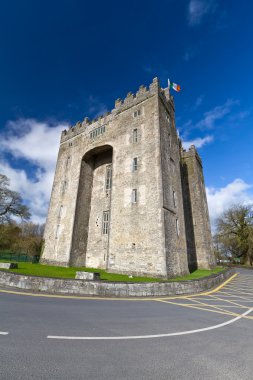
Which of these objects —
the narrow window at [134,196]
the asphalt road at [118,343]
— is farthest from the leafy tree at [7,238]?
the asphalt road at [118,343]

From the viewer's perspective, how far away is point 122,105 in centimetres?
2581

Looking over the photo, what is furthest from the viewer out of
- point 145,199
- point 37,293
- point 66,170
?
point 66,170

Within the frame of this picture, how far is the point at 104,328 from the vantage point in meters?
5.57

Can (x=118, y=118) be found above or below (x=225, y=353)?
above

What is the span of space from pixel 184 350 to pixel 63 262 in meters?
20.9

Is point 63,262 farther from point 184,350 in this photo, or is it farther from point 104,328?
point 184,350

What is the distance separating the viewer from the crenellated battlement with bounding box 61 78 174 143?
921 inches

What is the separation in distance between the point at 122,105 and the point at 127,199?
12.8m

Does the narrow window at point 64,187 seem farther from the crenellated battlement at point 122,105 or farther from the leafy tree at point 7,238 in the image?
the leafy tree at point 7,238

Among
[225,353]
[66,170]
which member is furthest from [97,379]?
[66,170]

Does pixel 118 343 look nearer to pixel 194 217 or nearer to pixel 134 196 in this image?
pixel 134 196

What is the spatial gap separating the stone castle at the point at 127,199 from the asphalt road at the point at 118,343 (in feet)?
32.9

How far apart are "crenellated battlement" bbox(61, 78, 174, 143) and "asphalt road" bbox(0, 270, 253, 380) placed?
72.3ft

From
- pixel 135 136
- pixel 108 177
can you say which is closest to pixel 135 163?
pixel 135 136
